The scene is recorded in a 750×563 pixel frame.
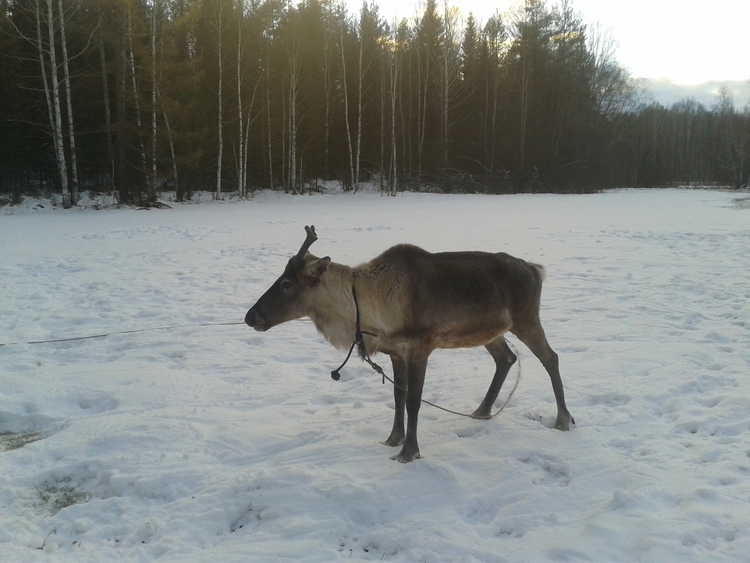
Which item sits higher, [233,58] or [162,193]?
[233,58]

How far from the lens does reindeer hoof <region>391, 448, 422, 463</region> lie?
3967mm

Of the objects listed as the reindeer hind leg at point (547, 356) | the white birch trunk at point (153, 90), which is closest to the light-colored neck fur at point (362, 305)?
the reindeer hind leg at point (547, 356)

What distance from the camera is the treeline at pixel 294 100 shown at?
25.4m

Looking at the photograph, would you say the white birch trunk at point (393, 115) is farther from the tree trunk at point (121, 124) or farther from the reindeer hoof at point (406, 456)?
the reindeer hoof at point (406, 456)

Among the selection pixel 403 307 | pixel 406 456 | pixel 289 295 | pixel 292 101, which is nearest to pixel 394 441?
pixel 406 456

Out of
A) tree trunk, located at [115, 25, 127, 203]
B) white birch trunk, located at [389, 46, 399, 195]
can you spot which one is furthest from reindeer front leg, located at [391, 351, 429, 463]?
white birch trunk, located at [389, 46, 399, 195]

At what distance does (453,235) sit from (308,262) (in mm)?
12590

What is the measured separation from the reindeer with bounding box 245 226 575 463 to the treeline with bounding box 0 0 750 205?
23.2m

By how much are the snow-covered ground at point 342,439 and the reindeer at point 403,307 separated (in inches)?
21.7

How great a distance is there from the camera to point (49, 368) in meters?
5.57

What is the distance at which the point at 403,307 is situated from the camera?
4.18 m

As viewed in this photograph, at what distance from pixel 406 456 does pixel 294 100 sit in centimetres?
3164

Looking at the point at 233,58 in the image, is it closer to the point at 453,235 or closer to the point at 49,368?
the point at 453,235

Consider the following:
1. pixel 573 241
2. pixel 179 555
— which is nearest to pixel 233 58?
pixel 573 241
